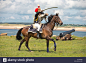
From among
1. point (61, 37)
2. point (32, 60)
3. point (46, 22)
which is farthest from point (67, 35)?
point (32, 60)

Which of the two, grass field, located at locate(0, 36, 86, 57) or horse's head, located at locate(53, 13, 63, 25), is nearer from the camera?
grass field, located at locate(0, 36, 86, 57)

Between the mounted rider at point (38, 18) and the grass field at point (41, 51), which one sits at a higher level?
the mounted rider at point (38, 18)

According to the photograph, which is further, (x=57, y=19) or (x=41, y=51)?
(x=41, y=51)

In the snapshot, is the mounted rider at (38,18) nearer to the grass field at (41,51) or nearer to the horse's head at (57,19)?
the horse's head at (57,19)

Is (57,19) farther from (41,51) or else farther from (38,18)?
(41,51)

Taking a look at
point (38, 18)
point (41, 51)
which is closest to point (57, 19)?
point (38, 18)

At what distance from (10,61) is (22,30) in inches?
135

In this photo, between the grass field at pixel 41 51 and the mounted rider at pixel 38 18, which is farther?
the mounted rider at pixel 38 18

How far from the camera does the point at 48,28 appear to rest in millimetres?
10258

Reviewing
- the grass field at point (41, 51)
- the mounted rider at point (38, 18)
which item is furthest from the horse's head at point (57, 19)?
the grass field at point (41, 51)

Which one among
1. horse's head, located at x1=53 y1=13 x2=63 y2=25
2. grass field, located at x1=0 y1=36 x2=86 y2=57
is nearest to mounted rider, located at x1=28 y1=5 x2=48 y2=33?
horse's head, located at x1=53 y1=13 x2=63 y2=25

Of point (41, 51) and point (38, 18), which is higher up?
point (38, 18)

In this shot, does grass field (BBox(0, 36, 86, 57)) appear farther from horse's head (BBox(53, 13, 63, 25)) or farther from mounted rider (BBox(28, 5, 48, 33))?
horse's head (BBox(53, 13, 63, 25))

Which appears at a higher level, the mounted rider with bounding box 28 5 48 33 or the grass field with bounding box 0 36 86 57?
the mounted rider with bounding box 28 5 48 33
